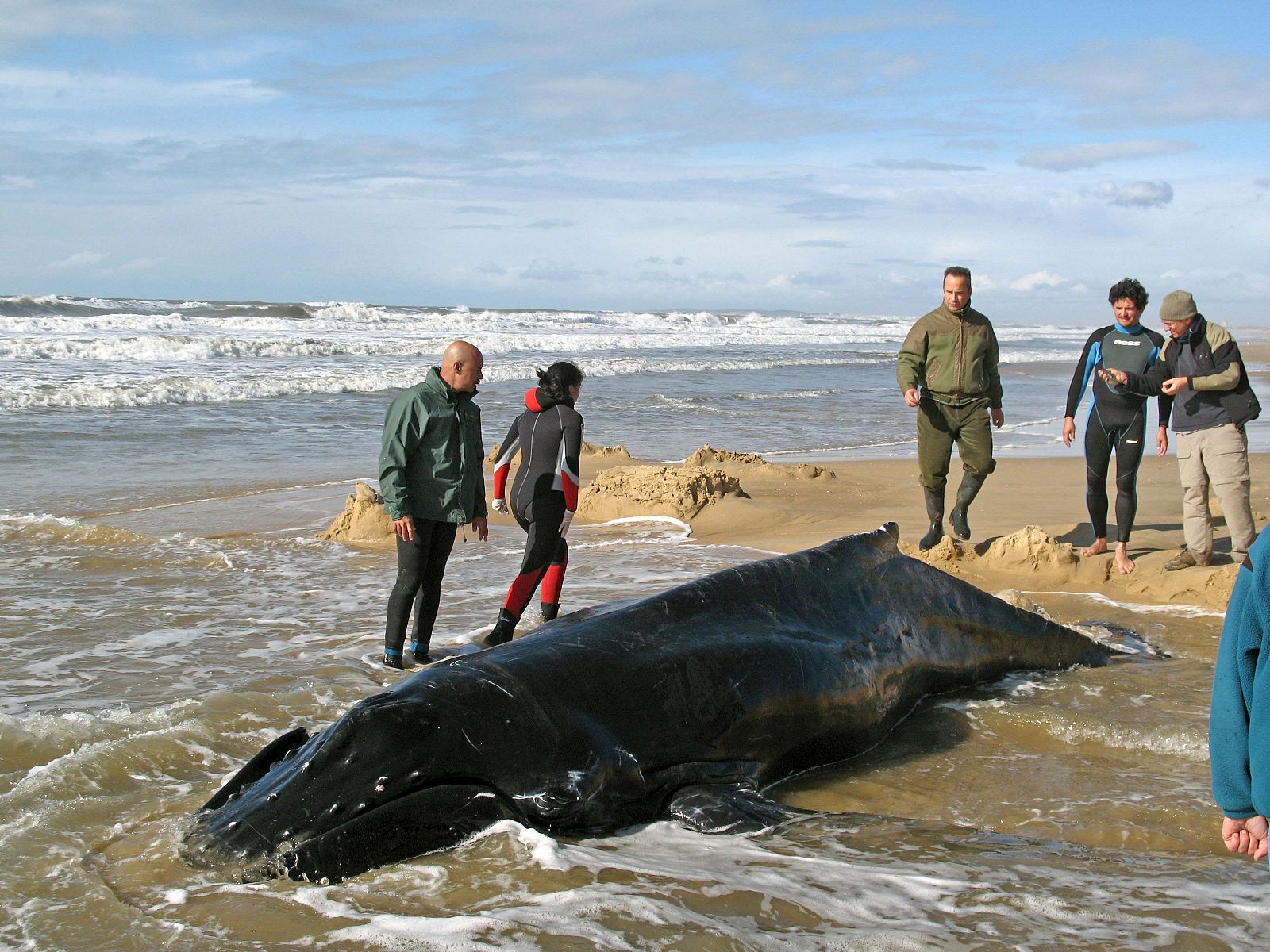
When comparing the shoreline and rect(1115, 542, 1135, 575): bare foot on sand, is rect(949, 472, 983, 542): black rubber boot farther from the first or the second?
rect(1115, 542, 1135, 575): bare foot on sand

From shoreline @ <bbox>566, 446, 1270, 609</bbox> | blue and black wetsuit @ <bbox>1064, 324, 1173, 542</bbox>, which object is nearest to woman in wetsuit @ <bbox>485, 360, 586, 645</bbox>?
shoreline @ <bbox>566, 446, 1270, 609</bbox>

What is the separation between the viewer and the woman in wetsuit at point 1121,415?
8102 mm

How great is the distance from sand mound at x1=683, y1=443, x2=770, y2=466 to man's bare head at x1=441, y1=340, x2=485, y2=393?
6633 mm

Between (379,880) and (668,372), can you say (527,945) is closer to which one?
(379,880)

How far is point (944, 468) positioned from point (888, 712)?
14.2ft

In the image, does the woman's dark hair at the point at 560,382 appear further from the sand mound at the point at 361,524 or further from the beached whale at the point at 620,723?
the sand mound at the point at 361,524

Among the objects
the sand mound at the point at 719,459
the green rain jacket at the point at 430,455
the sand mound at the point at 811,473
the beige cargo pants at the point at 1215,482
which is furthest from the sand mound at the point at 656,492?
the green rain jacket at the point at 430,455

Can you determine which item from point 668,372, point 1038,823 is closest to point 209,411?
point 668,372

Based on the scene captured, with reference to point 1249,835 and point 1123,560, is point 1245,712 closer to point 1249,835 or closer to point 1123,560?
point 1249,835

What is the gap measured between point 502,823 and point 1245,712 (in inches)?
87.7

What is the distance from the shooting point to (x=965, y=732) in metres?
5.02

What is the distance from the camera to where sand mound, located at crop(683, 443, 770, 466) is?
1306 centimetres

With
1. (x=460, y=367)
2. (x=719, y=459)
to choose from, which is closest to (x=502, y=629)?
(x=460, y=367)

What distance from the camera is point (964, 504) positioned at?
8930mm
